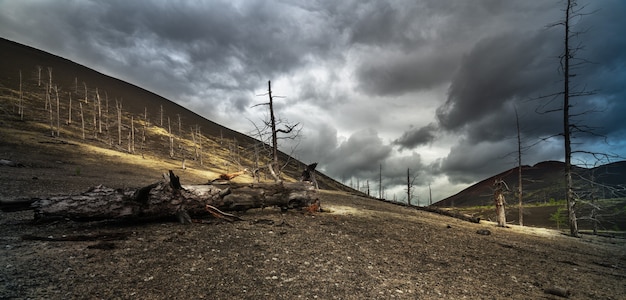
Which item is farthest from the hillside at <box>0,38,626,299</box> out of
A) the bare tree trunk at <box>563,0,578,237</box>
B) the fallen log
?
the bare tree trunk at <box>563,0,578,237</box>

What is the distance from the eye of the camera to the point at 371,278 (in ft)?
19.6

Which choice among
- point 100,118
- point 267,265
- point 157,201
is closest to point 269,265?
point 267,265

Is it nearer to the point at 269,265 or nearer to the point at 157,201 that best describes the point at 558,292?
the point at 269,265

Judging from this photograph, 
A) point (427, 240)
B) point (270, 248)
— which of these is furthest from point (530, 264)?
point (270, 248)

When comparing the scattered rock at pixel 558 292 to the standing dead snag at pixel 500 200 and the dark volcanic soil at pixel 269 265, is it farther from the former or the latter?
the standing dead snag at pixel 500 200

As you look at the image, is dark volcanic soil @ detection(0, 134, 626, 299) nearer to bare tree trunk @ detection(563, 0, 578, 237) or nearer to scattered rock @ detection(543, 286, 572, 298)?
scattered rock @ detection(543, 286, 572, 298)

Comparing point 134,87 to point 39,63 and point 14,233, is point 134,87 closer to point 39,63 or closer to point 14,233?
point 39,63

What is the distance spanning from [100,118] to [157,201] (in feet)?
313

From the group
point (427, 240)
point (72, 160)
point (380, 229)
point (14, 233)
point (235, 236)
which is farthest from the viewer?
point (72, 160)

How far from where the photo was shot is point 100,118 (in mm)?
82562

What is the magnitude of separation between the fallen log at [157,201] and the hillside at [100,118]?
26.0ft

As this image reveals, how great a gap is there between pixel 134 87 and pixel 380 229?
746 feet

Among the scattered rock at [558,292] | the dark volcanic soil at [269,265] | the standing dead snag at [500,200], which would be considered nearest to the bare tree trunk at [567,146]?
the standing dead snag at [500,200]

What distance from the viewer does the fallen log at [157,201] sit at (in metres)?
7.56
